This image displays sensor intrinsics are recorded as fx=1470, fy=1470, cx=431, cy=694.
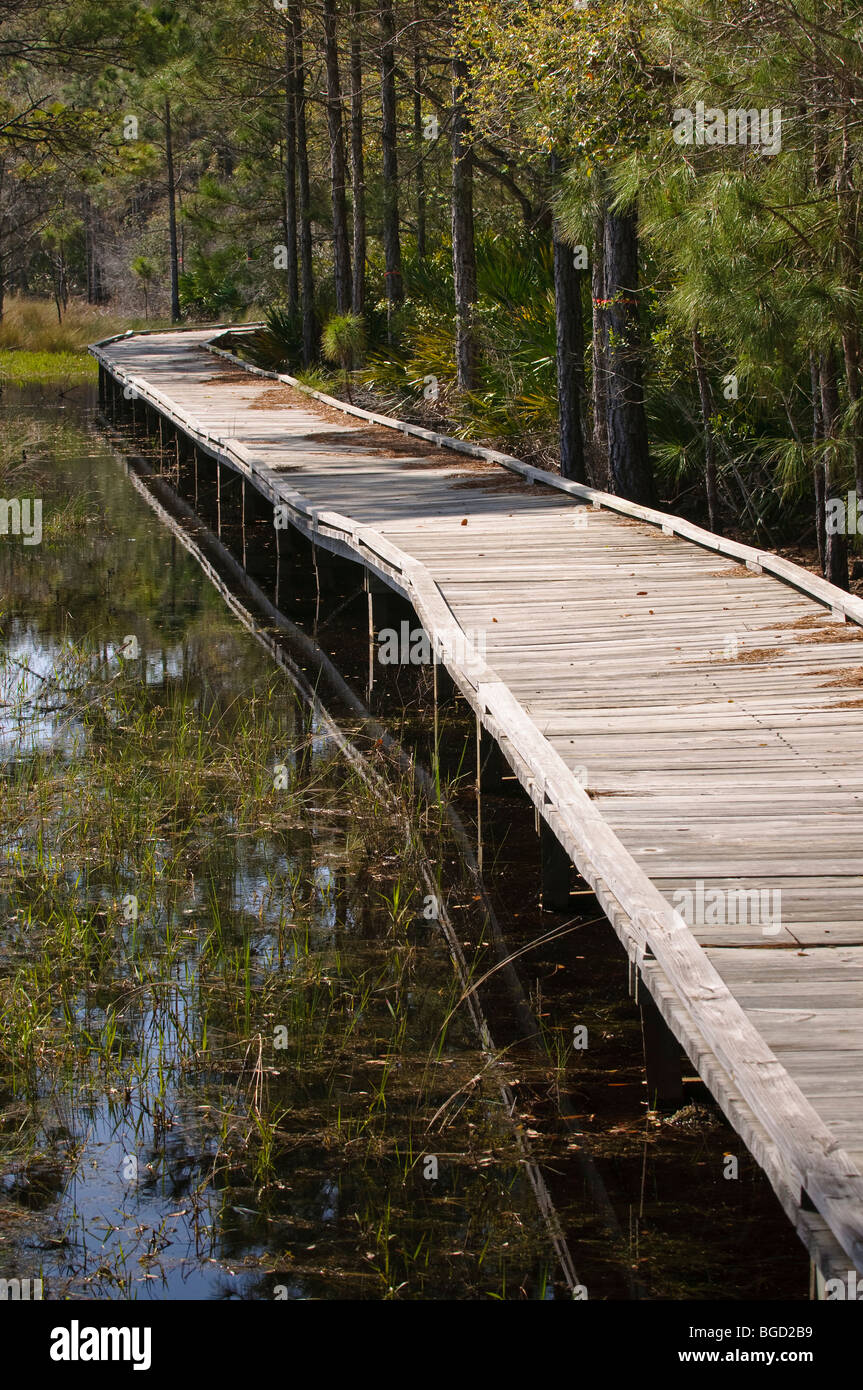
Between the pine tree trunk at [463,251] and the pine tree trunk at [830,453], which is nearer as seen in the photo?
the pine tree trunk at [830,453]

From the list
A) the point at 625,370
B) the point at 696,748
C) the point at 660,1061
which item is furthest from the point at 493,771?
the point at 625,370

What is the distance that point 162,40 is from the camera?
21.5 m

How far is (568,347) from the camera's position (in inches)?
495

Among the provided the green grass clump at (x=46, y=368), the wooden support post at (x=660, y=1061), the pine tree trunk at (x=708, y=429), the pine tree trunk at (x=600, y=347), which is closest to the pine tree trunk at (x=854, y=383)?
the pine tree trunk at (x=708, y=429)

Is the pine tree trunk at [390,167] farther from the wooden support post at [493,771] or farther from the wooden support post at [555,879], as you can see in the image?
the wooden support post at [555,879]

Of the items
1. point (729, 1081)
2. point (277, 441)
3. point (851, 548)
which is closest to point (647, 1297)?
point (729, 1081)

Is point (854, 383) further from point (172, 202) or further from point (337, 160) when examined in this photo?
point (172, 202)

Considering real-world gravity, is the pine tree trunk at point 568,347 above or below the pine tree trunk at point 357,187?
below

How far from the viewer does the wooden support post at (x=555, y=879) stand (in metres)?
6.10

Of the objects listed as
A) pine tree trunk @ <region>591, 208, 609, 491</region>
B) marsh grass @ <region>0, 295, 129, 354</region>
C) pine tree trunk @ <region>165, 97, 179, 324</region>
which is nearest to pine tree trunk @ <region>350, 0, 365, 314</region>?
pine tree trunk @ <region>591, 208, 609, 491</region>

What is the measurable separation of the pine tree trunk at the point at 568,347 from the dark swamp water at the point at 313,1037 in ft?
14.8
